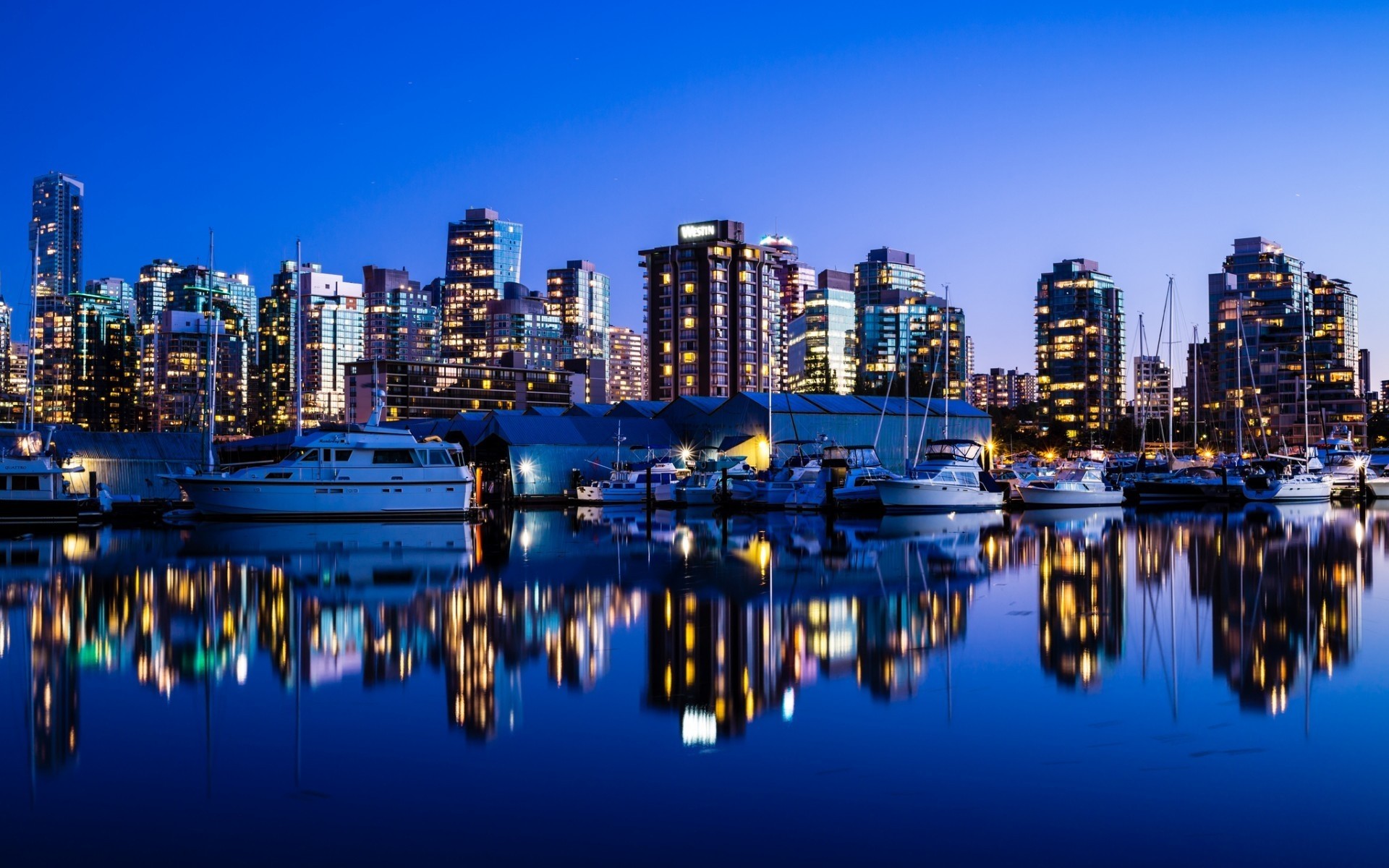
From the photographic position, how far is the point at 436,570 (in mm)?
30688

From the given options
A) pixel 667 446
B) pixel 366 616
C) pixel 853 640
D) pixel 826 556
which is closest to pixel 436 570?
pixel 366 616

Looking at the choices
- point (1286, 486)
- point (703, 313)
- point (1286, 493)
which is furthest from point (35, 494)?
point (703, 313)

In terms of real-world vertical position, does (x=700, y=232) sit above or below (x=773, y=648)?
above

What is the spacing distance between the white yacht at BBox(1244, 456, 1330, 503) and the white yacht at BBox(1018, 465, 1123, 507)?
32.9 feet

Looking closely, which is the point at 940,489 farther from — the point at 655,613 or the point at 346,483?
the point at 655,613

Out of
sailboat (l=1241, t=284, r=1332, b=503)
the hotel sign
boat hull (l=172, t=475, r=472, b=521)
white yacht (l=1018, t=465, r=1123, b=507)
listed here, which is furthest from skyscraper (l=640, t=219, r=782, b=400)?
boat hull (l=172, t=475, r=472, b=521)

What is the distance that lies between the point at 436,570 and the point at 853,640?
1404cm

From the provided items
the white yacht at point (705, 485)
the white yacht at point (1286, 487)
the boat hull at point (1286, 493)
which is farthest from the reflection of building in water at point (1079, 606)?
the white yacht at point (1286, 487)

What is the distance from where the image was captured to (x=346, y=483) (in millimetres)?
51000

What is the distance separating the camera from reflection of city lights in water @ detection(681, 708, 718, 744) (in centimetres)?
1324

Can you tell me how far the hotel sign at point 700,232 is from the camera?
160m

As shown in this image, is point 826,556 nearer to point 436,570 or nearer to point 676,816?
point 436,570

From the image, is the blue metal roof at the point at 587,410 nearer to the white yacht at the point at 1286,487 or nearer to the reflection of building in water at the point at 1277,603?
the white yacht at the point at 1286,487

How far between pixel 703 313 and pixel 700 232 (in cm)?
1054
